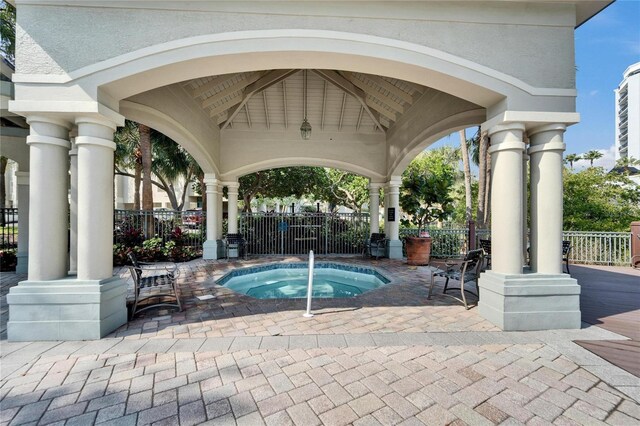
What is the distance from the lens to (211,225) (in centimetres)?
1046

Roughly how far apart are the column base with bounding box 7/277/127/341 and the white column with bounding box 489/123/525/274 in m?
5.55

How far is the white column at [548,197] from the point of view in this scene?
4043 millimetres

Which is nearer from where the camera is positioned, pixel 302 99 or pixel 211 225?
pixel 302 99

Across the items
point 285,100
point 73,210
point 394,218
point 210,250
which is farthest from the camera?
point 394,218

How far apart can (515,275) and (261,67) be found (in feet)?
15.7

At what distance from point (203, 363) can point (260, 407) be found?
103 cm

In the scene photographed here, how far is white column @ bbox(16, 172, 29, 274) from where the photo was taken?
7.55 meters

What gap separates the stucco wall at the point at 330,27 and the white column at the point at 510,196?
80 centimetres

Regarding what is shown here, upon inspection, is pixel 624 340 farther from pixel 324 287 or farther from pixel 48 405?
pixel 48 405

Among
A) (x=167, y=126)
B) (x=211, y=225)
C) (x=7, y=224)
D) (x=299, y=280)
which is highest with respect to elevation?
(x=167, y=126)

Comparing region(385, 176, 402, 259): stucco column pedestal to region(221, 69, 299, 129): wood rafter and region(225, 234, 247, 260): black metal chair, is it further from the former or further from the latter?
region(225, 234, 247, 260): black metal chair

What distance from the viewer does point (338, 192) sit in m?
21.9

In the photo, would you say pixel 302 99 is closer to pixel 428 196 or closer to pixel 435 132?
pixel 435 132

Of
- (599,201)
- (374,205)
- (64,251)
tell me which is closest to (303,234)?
(374,205)
